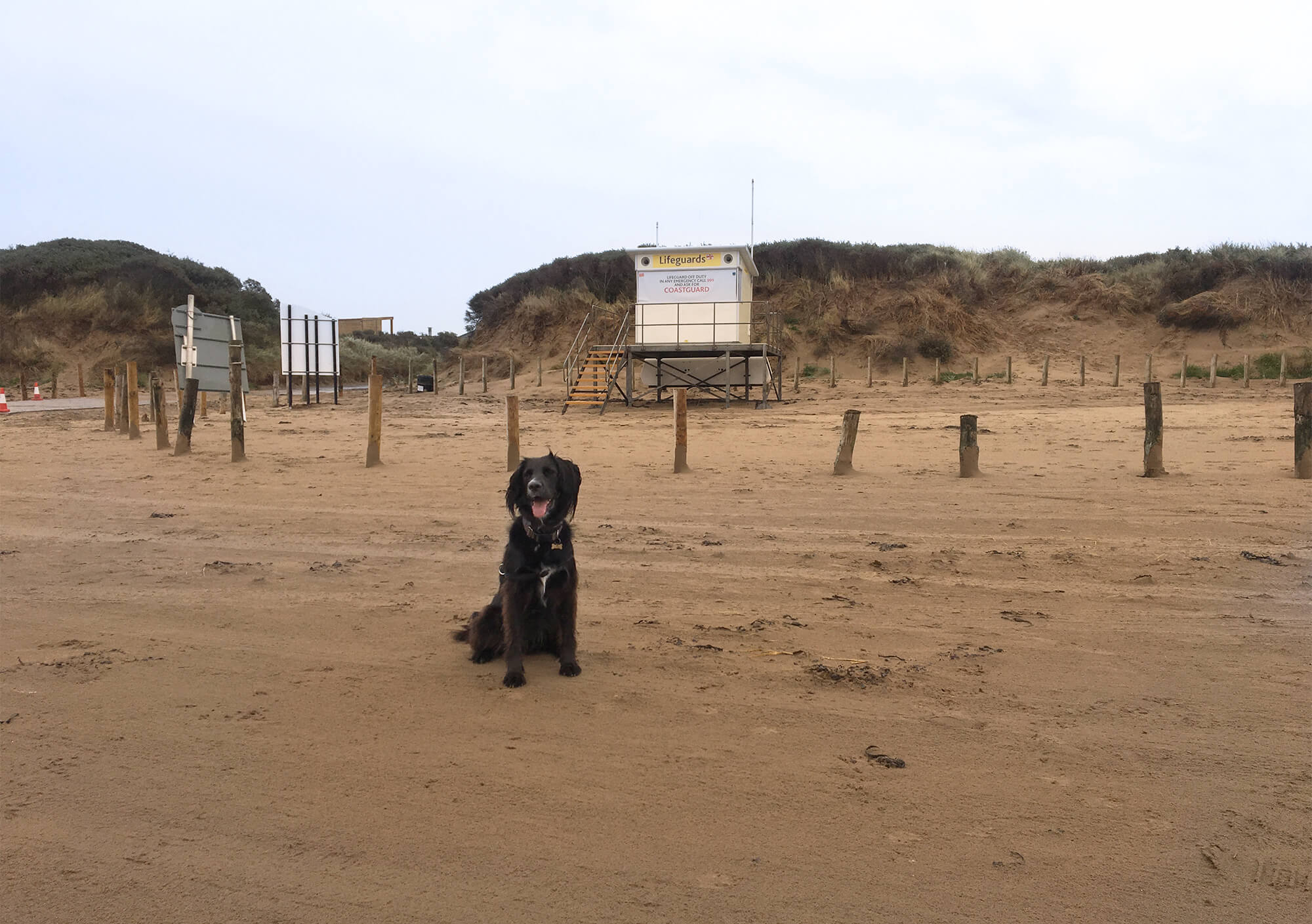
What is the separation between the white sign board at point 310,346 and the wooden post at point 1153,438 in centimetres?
2113

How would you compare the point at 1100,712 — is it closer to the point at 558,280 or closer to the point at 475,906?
the point at 475,906

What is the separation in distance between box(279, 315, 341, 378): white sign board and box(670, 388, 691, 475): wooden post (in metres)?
17.1

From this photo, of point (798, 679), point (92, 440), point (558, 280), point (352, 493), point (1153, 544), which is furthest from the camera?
point (558, 280)

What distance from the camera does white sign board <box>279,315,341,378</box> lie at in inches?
995

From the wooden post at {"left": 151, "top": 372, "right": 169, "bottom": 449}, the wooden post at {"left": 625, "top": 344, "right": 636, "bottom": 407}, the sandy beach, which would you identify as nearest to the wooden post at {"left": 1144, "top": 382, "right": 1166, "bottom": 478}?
the sandy beach

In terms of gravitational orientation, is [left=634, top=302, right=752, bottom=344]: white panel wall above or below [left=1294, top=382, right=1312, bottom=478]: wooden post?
above

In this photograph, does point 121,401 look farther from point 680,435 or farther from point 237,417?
point 680,435

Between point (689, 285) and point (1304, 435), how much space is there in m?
17.0

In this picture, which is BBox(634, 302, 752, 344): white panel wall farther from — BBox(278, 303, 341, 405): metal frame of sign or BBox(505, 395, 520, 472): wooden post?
BBox(505, 395, 520, 472): wooden post

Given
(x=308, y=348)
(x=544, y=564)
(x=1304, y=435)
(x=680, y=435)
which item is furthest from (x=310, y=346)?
(x=544, y=564)

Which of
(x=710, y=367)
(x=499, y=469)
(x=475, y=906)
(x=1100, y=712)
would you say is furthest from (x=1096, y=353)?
(x=475, y=906)

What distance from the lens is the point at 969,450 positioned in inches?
396

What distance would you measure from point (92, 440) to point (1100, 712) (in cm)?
1580

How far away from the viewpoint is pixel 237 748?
3.40 m
